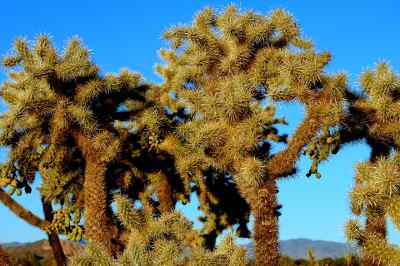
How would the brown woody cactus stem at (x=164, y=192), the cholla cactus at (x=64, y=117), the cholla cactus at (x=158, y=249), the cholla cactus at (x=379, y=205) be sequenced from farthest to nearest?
the brown woody cactus stem at (x=164, y=192) < the cholla cactus at (x=64, y=117) < the cholla cactus at (x=379, y=205) < the cholla cactus at (x=158, y=249)

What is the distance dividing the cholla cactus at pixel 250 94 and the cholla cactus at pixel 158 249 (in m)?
3.66

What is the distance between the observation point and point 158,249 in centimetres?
772

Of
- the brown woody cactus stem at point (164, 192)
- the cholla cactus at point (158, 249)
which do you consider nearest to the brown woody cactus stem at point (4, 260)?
the cholla cactus at point (158, 249)

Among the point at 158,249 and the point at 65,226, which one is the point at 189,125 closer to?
the point at 65,226

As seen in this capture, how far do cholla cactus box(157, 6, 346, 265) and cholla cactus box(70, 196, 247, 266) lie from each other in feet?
12.0

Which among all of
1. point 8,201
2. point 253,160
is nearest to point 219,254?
point 253,160

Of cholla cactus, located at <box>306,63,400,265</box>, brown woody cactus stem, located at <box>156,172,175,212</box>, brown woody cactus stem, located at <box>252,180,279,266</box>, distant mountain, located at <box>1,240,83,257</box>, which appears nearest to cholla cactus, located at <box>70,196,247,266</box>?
brown woody cactus stem, located at <box>252,180,279,266</box>

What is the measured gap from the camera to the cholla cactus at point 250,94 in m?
12.0

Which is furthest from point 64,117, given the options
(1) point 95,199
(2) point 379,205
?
(2) point 379,205

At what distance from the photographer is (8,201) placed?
14820mm

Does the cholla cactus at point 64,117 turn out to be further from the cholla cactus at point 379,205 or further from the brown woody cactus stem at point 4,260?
the cholla cactus at point 379,205

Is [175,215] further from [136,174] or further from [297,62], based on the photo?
[136,174]

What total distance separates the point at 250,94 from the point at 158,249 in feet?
16.7

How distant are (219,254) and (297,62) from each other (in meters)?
5.24
